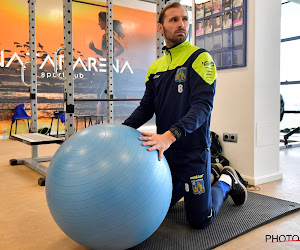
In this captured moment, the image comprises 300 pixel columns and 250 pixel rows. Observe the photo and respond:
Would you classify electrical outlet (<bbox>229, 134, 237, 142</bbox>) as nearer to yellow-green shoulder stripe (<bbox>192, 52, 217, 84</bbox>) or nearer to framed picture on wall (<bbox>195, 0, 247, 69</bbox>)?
framed picture on wall (<bbox>195, 0, 247, 69</bbox>)

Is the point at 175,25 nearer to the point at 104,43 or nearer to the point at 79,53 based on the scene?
the point at 79,53

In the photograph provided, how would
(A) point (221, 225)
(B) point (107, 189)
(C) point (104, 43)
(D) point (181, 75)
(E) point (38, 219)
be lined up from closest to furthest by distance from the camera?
1. (B) point (107, 189)
2. (D) point (181, 75)
3. (A) point (221, 225)
4. (E) point (38, 219)
5. (C) point (104, 43)

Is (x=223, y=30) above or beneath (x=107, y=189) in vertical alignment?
above

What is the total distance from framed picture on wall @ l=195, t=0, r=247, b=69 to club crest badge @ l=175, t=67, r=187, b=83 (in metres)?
1.44

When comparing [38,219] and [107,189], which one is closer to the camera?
[107,189]

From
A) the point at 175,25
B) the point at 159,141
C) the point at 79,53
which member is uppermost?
the point at 79,53

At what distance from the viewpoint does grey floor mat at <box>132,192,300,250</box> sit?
171cm

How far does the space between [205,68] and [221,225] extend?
40.4 inches

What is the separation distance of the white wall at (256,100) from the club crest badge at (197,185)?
1394 millimetres

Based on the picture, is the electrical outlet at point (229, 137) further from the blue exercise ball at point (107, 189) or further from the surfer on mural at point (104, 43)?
the surfer on mural at point (104, 43)

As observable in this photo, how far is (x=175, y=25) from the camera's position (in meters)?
1.78

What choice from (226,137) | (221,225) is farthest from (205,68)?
Answer: (226,137)

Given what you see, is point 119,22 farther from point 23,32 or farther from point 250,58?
point 250,58

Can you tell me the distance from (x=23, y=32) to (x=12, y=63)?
2.72 ft
